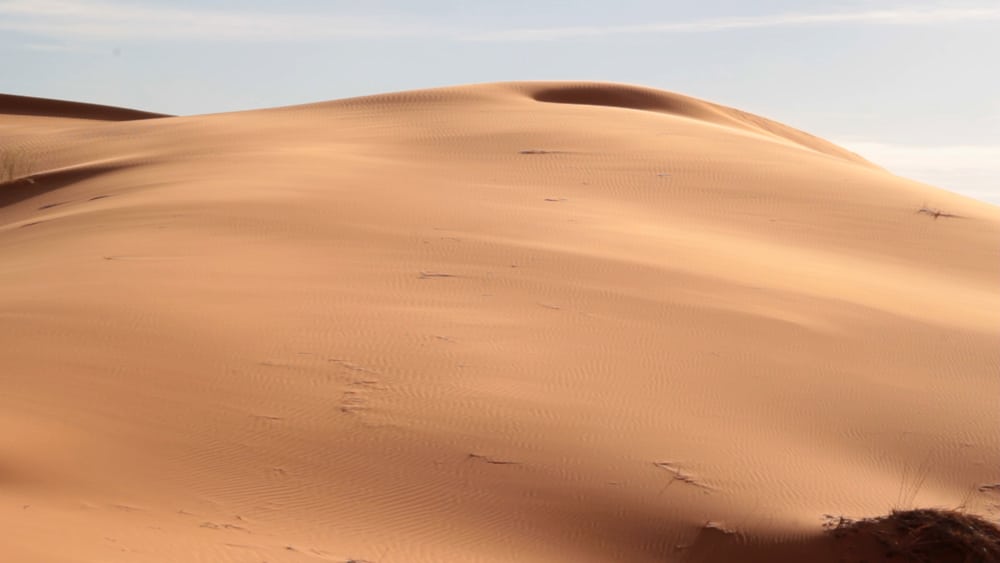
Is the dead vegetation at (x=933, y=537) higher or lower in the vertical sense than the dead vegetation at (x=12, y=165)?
lower

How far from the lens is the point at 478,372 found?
5734 mm

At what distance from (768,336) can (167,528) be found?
145 inches

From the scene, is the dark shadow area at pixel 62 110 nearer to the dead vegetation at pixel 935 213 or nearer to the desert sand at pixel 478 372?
the desert sand at pixel 478 372

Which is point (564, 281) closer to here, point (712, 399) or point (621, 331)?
point (621, 331)

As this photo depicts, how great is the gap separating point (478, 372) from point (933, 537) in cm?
220

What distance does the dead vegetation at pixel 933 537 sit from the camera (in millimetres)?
4266

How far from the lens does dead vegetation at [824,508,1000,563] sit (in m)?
4.27

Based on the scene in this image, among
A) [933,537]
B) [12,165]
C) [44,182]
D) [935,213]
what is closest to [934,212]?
[935,213]

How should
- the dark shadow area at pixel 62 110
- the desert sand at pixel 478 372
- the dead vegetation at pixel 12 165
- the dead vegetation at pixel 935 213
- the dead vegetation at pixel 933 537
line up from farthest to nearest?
the dark shadow area at pixel 62 110 < the dead vegetation at pixel 12 165 < the dead vegetation at pixel 935 213 < the desert sand at pixel 478 372 < the dead vegetation at pixel 933 537

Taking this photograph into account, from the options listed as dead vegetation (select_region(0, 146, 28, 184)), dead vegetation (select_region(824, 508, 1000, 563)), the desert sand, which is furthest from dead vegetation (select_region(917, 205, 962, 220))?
dead vegetation (select_region(0, 146, 28, 184))

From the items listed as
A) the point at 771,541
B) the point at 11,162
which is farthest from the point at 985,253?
the point at 11,162

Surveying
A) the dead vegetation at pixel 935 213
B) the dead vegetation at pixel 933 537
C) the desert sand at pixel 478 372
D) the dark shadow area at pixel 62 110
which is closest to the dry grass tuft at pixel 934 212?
the dead vegetation at pixel 935 213

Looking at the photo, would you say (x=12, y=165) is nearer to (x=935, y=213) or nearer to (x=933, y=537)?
(x=935, y=213)

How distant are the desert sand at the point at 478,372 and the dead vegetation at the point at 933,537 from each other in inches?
7.6
